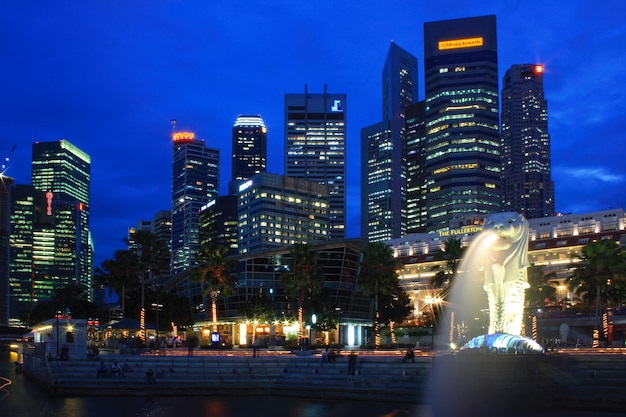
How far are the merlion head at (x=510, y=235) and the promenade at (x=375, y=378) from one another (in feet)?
19.2

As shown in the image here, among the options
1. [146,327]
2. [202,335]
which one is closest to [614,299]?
[146,327]

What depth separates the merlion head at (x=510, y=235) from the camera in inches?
1602

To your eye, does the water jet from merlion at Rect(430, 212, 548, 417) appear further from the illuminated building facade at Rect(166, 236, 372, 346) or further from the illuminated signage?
the illuminated signage

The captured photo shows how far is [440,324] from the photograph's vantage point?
104 meters

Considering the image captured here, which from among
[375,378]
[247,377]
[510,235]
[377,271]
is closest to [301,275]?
[377,271]

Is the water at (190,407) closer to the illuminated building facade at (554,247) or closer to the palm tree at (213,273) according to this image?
the palm tree at (213,273)

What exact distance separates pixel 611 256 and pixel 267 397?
39454mm

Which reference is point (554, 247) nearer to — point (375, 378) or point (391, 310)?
point (391, 310)

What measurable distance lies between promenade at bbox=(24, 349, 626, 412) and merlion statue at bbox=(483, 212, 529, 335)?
122 inches

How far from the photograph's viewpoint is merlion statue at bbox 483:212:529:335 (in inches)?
1614

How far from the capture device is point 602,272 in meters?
67.8

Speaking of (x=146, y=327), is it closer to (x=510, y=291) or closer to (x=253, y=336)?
(x=253, y=336)

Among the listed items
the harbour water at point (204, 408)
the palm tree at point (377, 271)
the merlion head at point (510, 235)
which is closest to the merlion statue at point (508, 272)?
the merlion head at point (510, 235)

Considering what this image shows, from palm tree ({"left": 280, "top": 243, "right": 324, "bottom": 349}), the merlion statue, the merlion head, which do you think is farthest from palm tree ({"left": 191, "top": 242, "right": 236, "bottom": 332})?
the merlion head
